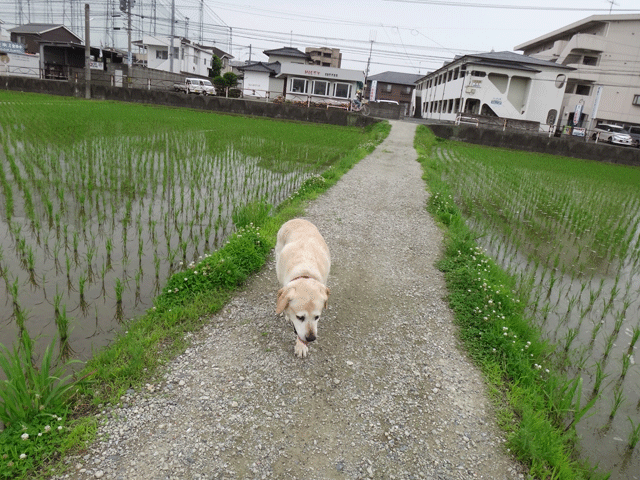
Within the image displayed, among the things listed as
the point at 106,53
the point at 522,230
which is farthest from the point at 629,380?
the point at 106,53

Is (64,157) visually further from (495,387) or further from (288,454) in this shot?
(495,387)

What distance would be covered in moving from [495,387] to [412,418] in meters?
0.87

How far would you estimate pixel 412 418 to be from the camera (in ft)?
9.75

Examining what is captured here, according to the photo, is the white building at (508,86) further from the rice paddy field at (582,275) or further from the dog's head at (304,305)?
the dog's head at (304,305)

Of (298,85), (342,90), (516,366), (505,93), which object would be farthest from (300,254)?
(298,85)

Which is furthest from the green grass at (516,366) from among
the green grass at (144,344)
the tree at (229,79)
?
the tree at (229,79)

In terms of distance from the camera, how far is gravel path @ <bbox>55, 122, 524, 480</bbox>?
252 centimetres

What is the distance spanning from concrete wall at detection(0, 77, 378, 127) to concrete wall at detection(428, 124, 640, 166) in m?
6.82

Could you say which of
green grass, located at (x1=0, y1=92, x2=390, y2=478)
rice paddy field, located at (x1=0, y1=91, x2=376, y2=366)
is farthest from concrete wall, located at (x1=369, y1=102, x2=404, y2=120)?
green grass, located at (x1=0, y1=92, x2=390, y2=478)

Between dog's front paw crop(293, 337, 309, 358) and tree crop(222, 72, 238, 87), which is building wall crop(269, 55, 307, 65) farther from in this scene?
dog's front paw crop(293, 337, 309, 358)

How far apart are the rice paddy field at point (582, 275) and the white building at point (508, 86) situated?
794 inches

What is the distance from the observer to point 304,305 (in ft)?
10.3

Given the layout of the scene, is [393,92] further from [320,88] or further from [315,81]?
[315,81]

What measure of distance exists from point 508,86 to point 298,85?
17740mm
